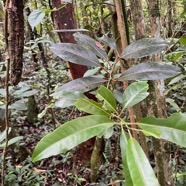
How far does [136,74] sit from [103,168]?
1442 millimetres

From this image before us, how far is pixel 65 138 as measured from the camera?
320 millimetres

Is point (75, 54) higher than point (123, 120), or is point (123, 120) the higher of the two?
point (75, 54)

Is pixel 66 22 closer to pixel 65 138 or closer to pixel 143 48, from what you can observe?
pixel 143 48

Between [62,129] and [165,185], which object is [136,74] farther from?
[165,185]

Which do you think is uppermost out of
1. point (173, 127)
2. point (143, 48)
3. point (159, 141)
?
point (143, 48)

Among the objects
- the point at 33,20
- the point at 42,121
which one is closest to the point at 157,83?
the point at 33,20

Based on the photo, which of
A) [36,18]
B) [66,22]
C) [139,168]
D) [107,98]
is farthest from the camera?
[66,22]

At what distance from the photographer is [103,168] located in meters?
1.77

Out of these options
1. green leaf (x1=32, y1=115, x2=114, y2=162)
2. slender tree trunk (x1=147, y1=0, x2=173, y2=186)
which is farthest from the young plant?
slender tree trunk (x1=147, y1=0, x2=173, y2=186)

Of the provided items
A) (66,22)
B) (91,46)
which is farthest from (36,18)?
(66,22)

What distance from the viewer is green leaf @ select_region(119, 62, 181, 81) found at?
0.45 m

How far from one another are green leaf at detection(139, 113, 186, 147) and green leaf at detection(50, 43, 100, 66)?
0.22 meters

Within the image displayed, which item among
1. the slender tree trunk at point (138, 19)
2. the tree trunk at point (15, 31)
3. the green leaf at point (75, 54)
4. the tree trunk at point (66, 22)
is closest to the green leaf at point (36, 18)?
the tree trunk at point (15, 31)

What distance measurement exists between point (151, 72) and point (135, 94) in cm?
9
